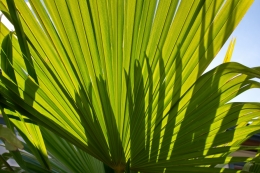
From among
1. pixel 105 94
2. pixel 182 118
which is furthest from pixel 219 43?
pixel 105 94

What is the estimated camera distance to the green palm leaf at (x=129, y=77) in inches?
36.0

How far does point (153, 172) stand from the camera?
1.16 m

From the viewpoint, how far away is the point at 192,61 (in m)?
1.04

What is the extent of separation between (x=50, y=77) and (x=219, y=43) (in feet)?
1.82

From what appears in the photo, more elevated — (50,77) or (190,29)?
(190,29)

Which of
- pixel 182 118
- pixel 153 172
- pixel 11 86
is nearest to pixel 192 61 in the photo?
pixel 182 118

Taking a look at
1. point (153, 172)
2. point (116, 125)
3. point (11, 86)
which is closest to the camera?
point (11, 86)

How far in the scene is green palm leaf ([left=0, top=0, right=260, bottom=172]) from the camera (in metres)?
0.92

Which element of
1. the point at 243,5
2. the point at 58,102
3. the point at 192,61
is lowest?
the point at 58,102

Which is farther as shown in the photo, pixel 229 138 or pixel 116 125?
pixel 229 138

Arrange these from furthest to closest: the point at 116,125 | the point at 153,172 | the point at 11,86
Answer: the point at 153,172 → the point at 116,125 → the point at 11,86

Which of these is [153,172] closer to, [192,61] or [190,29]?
[192,61]

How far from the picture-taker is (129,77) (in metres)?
1.00

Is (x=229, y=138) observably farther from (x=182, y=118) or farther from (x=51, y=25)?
(x=51, y=25)
